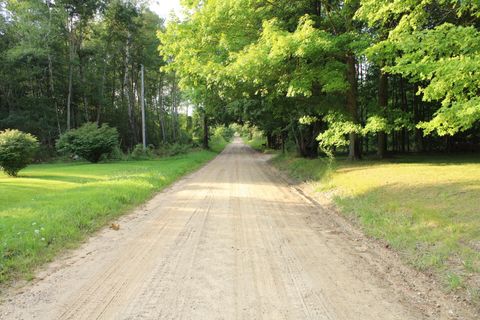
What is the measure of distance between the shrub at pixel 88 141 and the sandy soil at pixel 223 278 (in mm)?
22820

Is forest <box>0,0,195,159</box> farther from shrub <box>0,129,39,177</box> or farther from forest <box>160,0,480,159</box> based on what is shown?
forest <box>160,0,480,159</box>

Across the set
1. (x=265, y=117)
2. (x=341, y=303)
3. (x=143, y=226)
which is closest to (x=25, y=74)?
(x=265, y=117)

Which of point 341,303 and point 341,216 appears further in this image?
point 341,216

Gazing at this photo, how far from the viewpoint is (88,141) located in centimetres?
2922

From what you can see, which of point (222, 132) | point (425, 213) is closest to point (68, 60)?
point (425, 213)

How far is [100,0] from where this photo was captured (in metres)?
37.1

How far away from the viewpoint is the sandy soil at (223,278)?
163 inches

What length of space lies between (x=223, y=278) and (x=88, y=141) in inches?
1063

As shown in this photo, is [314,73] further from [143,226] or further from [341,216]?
[143,226]

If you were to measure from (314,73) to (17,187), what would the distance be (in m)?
12.1

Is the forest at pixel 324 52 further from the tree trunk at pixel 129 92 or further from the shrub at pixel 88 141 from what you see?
the tree trunk at pixel 129 92

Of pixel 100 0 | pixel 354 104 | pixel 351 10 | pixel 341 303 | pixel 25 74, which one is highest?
pixel 100 0

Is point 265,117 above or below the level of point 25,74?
below

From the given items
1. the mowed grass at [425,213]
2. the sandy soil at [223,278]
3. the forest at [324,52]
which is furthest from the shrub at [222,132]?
the sandy soil at [223,278]
